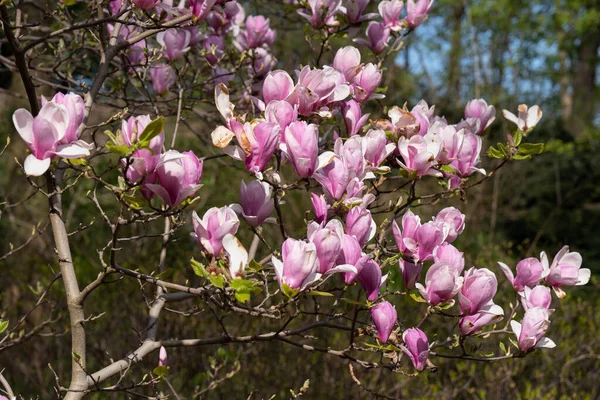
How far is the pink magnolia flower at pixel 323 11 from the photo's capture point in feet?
6.60

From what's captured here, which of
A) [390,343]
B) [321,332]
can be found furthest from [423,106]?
[321,332]

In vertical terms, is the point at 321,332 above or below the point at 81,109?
below

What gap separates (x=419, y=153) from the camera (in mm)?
1520

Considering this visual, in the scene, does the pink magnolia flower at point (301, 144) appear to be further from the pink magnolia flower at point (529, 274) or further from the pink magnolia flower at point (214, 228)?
the pink magnolia flower at point (529, 274)

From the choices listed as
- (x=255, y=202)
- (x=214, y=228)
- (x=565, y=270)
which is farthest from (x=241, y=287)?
(x=565, y=270)

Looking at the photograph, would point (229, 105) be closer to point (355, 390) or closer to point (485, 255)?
point (355, 390)

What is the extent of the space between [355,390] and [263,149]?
263cm

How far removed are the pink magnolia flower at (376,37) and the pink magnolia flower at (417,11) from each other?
0.10m

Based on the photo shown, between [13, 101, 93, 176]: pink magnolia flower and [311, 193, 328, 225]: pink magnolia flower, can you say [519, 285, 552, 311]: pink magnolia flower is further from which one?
[13, 101, 93, 176]: pink magnolia flower

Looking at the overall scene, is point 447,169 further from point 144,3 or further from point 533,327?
point 144,3

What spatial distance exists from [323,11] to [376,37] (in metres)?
0.24

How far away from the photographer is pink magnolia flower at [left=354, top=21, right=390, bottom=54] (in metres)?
2.12

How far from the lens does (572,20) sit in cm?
1123

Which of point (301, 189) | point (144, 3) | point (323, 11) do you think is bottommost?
point (301, 189)
